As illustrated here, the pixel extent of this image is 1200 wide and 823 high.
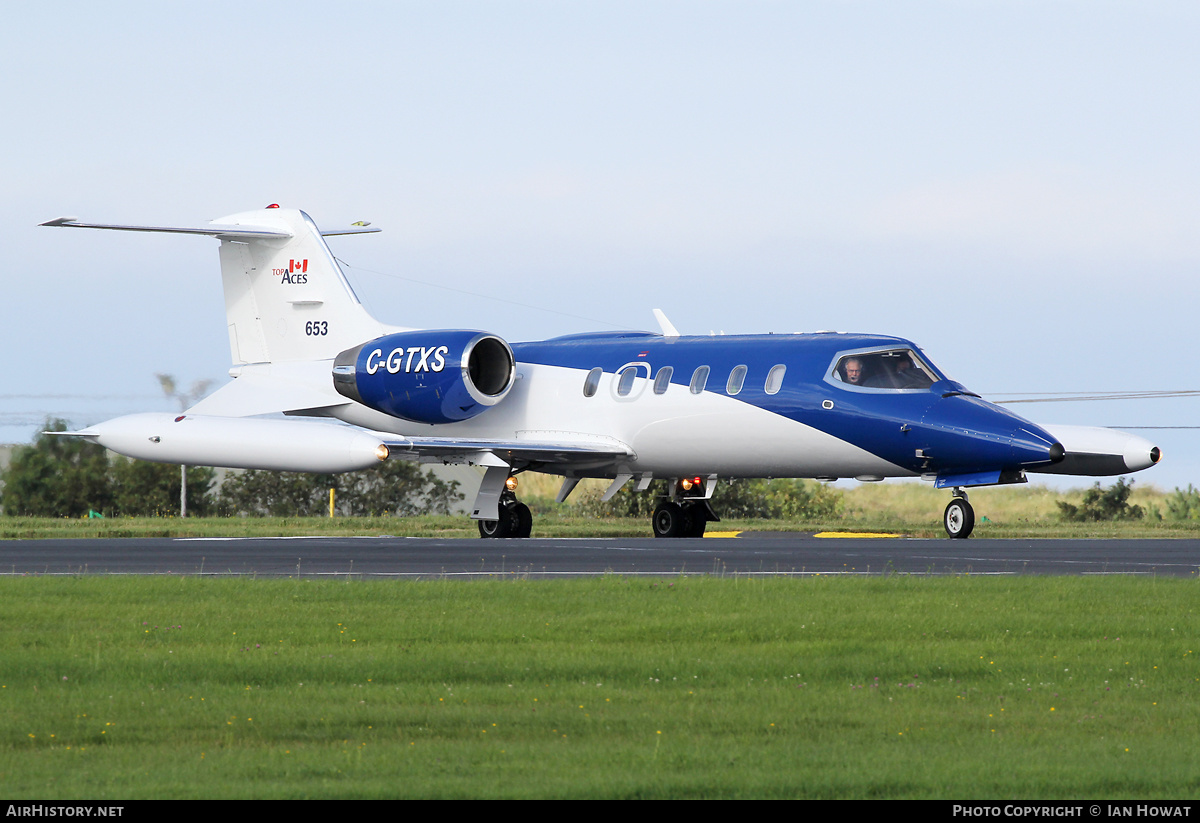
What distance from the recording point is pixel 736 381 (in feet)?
93.1

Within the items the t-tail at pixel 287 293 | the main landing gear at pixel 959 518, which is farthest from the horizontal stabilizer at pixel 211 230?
the main landing gear at pixel 959 518

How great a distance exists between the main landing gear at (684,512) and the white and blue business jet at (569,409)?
0.14ft

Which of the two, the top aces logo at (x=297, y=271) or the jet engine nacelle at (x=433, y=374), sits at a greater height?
the top aces logo at (x=297, y=271)

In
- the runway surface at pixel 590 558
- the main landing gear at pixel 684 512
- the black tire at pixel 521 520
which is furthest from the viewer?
the main landing gear at pixel 684 512

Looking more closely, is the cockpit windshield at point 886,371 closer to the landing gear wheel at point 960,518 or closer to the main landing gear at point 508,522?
the landing gear wheel at point 960,518

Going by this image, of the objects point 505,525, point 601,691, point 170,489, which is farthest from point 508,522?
point 170,489

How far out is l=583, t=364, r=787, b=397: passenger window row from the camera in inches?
1096

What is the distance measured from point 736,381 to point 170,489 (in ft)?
96.5

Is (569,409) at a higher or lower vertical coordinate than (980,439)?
higher

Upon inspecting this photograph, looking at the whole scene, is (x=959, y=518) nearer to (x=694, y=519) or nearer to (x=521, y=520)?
(x=694, y=519)

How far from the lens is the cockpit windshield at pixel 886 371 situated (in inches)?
1057

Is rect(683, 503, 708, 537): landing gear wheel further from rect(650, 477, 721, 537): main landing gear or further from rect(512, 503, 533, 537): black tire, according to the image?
rect(512, 503, 533, 537): black tire
